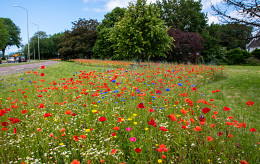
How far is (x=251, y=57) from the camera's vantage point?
90.2 ft

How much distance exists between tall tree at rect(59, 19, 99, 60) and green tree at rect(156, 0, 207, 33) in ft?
56.6

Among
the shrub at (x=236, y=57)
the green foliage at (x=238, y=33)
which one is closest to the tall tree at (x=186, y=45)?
the shrub at (x=236, y=57)

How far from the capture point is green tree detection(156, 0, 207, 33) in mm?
31781

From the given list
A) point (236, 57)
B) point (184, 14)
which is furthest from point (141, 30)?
point (236, 57)

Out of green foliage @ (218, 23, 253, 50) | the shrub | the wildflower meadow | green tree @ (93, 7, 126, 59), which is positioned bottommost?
the wildflower meadow

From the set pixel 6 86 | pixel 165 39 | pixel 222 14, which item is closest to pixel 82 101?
pixel 6 86

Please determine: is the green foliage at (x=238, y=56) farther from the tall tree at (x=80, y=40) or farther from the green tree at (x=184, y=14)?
the tall tree at (x=80, y=40)

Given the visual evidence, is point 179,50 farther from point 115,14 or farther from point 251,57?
point 115,14

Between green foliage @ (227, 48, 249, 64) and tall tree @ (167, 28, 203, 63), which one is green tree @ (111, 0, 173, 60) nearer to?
tall tree @ (167, 28, 203, 63)

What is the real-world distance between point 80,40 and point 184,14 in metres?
24.6

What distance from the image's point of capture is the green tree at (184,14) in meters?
31.8

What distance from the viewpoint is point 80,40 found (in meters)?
38.1

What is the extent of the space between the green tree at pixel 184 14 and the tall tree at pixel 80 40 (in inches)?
679

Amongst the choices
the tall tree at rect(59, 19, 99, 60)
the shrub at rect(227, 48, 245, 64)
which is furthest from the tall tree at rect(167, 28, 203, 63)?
the tall tree at rect(59, 19, 99, 60)
